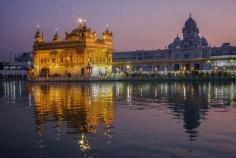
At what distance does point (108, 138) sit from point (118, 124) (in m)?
2.87

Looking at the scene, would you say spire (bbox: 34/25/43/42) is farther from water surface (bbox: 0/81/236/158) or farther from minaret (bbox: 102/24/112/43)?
water surface (bbox: 0/81/236/158)

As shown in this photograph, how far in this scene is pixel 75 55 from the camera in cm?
8725

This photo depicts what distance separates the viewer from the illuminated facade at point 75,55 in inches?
3381

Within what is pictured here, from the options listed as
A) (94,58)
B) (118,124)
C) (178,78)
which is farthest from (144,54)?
(118,124)

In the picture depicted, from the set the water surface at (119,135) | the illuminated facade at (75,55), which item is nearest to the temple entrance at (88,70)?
the illuminated facade at (75,55)

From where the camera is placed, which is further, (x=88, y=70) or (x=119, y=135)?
(x=88, y=70)

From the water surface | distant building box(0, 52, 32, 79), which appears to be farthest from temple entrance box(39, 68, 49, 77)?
the water surface

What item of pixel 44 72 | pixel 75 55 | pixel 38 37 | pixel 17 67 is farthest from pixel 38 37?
pixel 17 67


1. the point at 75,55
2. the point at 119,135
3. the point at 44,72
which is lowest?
the point at 119,135

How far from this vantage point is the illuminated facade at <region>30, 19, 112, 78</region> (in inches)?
3381

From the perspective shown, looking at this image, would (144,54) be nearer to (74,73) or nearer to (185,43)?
(185,43)

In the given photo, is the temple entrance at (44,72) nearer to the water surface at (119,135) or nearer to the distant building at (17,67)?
the distant building at (17,67)

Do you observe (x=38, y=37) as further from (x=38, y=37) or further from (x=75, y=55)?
(x=75, y=55)

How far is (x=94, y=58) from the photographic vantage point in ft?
289
